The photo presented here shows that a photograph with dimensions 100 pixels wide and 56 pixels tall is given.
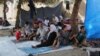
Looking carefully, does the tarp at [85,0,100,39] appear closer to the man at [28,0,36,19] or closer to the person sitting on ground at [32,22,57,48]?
the person sitting on ground at [32,22,57,48]

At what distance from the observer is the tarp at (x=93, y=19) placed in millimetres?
8453

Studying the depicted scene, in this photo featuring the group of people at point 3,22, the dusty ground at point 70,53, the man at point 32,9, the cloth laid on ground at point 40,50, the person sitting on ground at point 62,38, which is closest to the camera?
the dusty ground at point 70,53

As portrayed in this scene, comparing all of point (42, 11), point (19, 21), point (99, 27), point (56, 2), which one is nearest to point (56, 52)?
point (99, 27)

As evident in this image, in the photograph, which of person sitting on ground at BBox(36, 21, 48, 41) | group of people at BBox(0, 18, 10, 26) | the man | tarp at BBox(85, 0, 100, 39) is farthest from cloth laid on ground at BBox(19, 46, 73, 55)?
group of people at BBox(0, 18, 10, 26)

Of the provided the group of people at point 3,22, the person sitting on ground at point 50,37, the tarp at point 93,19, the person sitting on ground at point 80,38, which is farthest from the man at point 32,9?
the tarp at point 93,19

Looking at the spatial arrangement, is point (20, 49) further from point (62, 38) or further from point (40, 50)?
point (62, 38)

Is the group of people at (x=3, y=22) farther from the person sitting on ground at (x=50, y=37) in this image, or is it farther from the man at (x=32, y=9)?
the person sitting on ground at (x=50, y=37)

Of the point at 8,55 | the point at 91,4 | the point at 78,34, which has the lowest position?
the point at 8,55

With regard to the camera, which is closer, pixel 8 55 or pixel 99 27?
pixel 99 27

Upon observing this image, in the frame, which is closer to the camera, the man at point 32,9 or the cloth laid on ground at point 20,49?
the cloth laid on ground at point 20,49

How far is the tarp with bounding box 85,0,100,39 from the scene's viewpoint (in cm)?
845

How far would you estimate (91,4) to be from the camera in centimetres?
855

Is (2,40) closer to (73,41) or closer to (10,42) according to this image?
(10,42)

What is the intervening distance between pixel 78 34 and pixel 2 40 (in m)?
4.67
